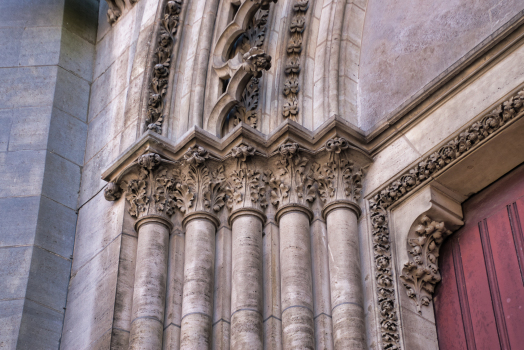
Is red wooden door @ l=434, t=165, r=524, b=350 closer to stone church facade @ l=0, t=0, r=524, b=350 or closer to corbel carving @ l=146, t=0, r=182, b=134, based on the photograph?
stone church facade @ l=0, t=0, r=524, b=350

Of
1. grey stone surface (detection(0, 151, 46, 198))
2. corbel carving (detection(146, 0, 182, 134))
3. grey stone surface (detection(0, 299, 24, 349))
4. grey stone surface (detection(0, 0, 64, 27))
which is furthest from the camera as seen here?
grey stone surface (detection(0, 0, 64, 27))

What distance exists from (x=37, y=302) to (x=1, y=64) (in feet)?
8.58

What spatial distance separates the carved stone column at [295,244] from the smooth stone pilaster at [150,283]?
81cm

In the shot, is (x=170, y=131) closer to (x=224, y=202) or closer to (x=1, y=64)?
(x=224, y=202)

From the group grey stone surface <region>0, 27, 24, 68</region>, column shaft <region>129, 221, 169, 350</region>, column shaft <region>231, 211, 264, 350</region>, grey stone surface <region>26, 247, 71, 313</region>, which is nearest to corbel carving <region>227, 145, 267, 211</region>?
column shaft <region>231, 211, 264, 350</region>

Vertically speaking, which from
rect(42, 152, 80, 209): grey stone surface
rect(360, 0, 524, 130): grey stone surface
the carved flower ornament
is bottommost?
the carved flower ornament

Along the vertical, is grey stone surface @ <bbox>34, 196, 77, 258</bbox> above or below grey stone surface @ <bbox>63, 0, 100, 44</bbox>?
below

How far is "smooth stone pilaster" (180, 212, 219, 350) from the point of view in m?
5.84

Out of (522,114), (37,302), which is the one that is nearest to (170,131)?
(37,302)

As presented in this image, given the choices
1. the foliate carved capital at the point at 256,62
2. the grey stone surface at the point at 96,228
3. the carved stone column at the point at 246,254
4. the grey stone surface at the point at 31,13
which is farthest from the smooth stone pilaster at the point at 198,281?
the grey stone surface at the point at 31,13

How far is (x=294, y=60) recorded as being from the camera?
729 centimetres

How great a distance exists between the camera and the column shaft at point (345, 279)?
5.66 meters

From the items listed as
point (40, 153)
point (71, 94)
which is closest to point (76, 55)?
point (71, 94)

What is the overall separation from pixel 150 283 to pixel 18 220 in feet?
5.18
